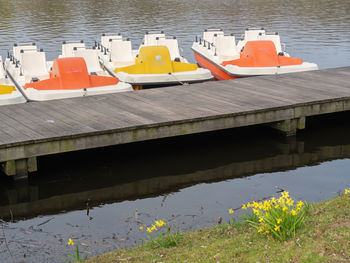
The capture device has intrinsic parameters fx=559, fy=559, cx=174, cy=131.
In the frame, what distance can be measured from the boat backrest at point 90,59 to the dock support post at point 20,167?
6.05 m

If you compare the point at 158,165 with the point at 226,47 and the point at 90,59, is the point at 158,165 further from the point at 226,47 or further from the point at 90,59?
the point at 226,47

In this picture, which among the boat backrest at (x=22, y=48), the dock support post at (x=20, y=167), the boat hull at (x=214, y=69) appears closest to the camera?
the dock support post at (x=20, y=167)

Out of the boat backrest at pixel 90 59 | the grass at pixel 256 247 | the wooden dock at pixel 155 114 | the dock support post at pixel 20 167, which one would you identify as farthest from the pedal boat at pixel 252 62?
the grass at pixel 256 247

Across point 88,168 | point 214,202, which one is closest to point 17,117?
point 88,168

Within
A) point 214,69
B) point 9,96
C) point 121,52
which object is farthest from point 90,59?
point 9,96

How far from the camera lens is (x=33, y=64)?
13.5 metres

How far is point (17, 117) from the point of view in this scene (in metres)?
8.79

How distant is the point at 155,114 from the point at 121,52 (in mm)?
6564

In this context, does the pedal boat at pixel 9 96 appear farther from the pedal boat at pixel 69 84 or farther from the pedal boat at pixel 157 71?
the pedal boat at pixel 157 71

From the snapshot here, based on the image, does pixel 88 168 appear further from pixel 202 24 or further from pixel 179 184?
pixel 202 24

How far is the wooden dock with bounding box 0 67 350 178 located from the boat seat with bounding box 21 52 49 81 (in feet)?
11.7

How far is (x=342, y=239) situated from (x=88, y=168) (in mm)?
4878

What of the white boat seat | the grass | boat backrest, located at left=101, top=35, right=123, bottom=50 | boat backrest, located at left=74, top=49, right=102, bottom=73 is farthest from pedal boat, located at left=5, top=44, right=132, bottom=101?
the grass

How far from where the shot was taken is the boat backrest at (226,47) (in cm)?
1597
